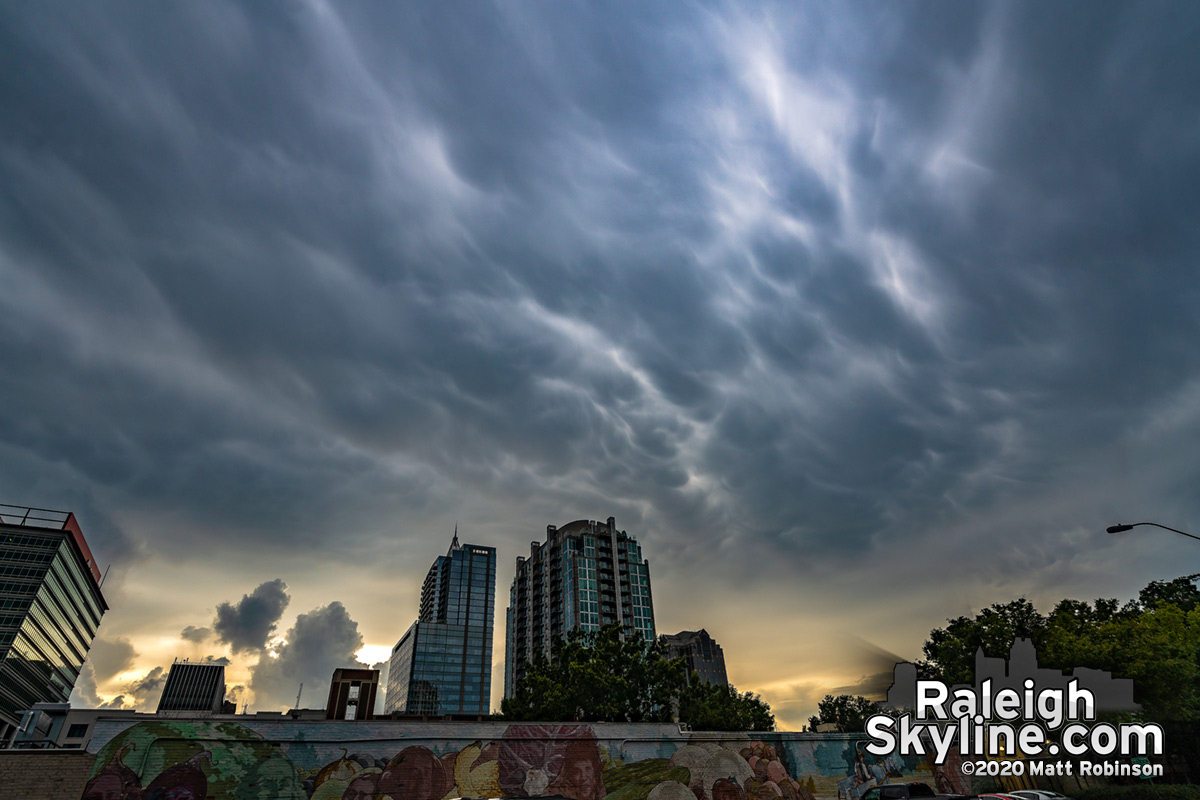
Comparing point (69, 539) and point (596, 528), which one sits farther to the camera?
point (596, 528)

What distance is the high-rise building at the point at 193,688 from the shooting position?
113m

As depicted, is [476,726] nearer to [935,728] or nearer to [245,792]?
[245,792]

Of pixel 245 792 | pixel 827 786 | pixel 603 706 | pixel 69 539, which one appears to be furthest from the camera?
pixel 69 539

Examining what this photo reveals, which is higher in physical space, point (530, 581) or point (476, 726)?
point (530, 581)

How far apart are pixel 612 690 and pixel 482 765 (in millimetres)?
18531

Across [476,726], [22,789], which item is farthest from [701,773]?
[22,789]

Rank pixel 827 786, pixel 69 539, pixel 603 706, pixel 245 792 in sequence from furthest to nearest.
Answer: pixel 69 539, pixel 603 706, pixel 827 786, pixel 245 792

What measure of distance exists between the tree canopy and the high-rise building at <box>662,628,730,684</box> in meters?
109

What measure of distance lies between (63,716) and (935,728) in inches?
2040

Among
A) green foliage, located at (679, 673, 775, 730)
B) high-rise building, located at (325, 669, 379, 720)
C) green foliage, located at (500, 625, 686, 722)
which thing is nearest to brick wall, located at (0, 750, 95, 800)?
high-rise building, located at (325, 669, 379, 720)

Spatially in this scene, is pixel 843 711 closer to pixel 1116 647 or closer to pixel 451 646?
pixel 1116 647

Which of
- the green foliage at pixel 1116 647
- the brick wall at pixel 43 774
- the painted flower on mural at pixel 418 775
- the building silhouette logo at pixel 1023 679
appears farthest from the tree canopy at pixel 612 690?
the brick wall at pixel 43 774

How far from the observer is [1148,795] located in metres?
27.8

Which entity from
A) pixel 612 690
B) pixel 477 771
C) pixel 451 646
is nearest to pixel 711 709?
pixel 612 690
